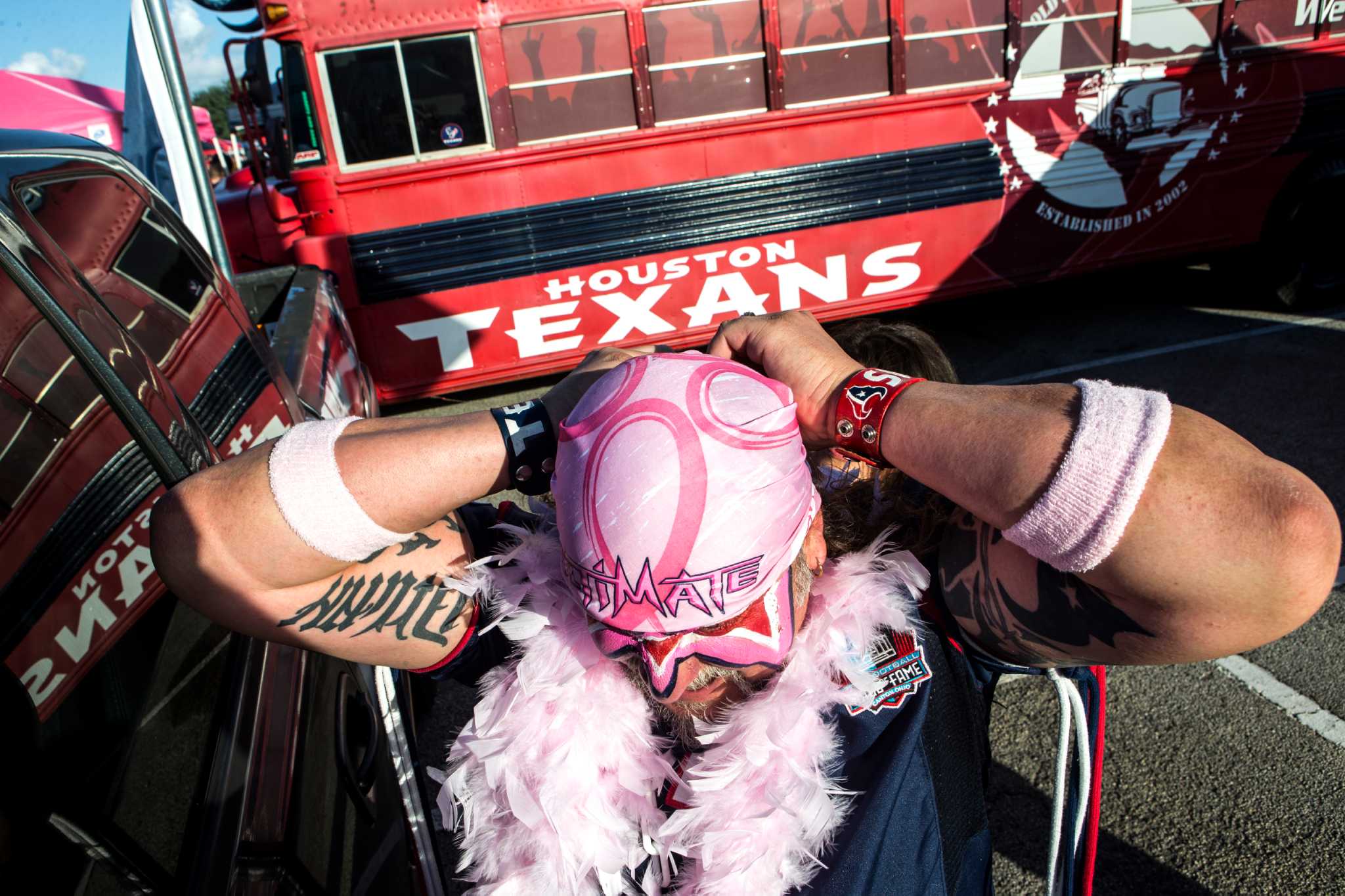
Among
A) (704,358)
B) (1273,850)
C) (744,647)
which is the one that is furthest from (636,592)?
(1273,850)

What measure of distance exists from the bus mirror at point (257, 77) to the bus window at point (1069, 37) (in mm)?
5268

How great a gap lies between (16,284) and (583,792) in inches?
48.0

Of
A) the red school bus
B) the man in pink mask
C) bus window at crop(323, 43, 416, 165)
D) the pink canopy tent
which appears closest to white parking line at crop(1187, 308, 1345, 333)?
the red school bus

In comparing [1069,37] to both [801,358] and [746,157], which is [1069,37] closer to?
[746,157]

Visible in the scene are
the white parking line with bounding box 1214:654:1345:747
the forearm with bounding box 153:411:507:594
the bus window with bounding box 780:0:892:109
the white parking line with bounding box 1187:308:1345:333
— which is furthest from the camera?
the white parking line with bounding box 1187:308:1345:333

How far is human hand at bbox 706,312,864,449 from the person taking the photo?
1.26 m

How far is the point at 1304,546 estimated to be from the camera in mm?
935

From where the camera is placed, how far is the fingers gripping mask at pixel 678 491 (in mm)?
1118

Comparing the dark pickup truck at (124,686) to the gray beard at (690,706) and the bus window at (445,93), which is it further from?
the bus window at (445,93)

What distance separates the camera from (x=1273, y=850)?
2.30 m

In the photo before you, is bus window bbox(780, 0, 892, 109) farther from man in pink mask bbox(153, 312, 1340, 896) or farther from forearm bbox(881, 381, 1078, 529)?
forearm bbox(881, 381, 1078, 529)

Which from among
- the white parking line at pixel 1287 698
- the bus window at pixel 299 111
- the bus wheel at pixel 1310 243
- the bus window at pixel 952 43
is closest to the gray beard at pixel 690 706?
the white parking line at pixel 1287 698

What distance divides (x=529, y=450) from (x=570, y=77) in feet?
15.5

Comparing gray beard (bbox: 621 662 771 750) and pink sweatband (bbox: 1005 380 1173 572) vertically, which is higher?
→ pink sweatband (bbox: 1005 380 1173 572)
